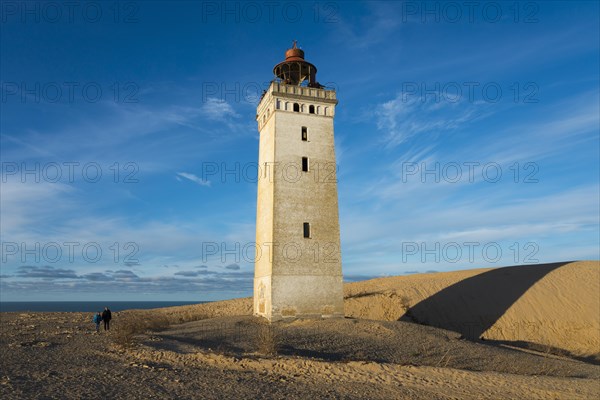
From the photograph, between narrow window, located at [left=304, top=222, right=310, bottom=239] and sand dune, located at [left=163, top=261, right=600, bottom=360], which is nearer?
narrow window, located at [left=304, top=222, right=310, bottom=239]

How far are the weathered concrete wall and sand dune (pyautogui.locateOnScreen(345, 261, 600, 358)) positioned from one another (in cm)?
879

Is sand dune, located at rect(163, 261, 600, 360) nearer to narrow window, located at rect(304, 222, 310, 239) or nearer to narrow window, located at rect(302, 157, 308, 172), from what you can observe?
narrow window, located at rect(304, 222, 310, 239)

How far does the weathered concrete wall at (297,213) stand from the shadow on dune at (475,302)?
9.63 metres

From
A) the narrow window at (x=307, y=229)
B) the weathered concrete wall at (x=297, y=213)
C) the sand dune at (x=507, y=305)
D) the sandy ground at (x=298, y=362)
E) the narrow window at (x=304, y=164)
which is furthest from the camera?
the sand dune at (x=507, y=305)

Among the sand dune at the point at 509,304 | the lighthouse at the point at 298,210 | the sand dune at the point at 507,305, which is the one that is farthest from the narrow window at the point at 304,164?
the sand dune at the point at 509,304

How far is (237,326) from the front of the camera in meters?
21.2

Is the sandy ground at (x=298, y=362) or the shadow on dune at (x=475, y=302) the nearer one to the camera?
the sandy ground at (x=298, y=362)

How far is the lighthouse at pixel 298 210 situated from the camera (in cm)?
2305

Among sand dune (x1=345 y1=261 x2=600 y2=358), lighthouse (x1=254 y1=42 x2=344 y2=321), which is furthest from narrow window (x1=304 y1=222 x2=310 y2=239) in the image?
sand dune (x1=345 y1=261 x2=600 y2=358)

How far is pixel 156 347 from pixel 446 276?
30.0 metres

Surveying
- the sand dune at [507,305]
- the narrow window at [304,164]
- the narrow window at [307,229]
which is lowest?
the sand dune at [507,305]

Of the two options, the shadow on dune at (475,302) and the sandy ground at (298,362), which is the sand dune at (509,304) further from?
the sandy ground at (298,362)

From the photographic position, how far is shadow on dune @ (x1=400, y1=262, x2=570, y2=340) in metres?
29.4

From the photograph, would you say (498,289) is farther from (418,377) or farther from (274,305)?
(418,377)
